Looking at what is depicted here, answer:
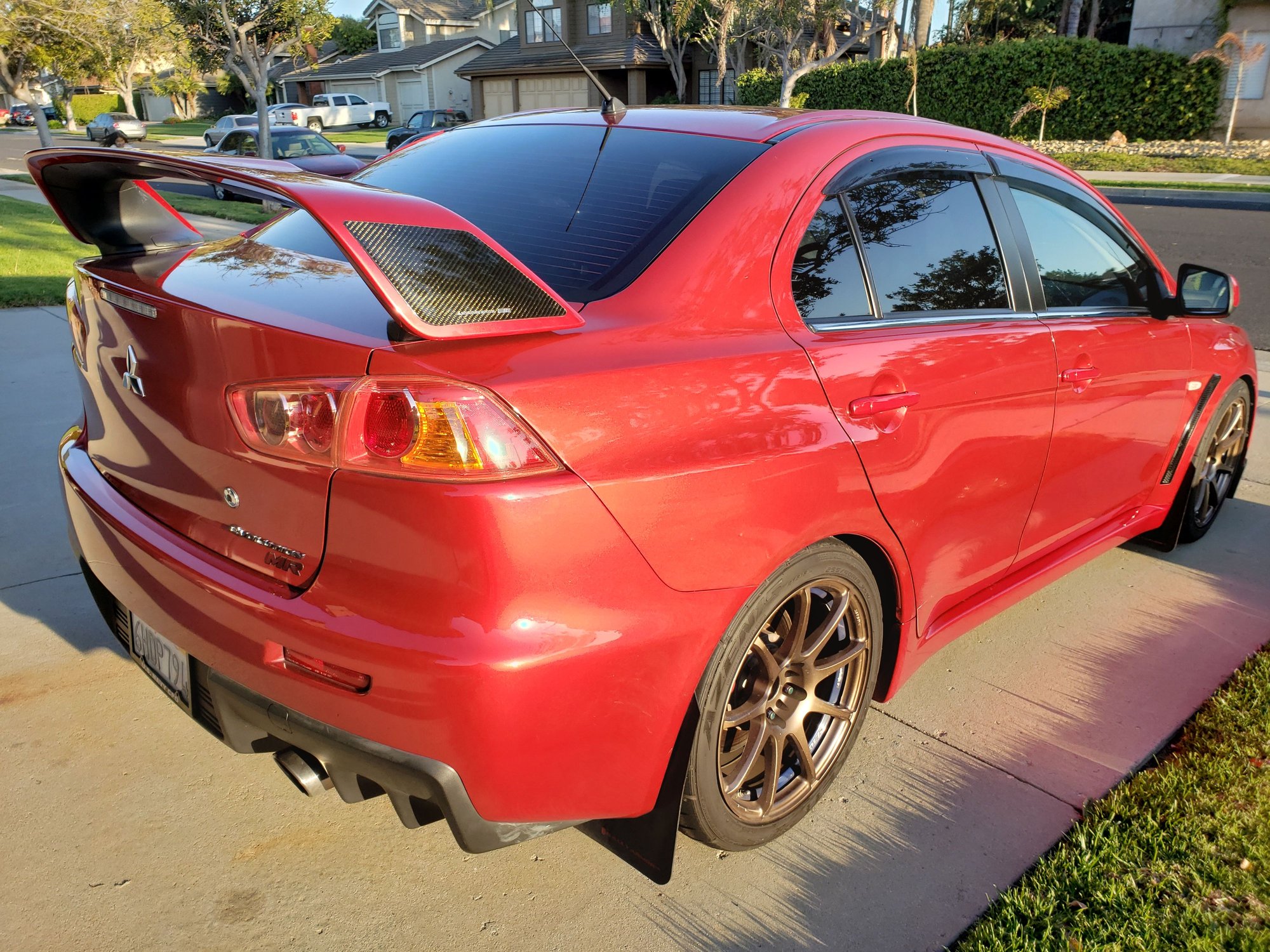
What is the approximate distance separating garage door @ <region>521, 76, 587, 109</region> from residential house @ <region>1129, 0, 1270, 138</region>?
2227 cm

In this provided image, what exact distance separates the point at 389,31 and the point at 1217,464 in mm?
67320

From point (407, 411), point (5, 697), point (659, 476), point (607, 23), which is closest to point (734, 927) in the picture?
point (659, 476)

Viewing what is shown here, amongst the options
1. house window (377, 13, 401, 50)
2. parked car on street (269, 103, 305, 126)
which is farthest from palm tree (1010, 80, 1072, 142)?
house window (377, 13, 401, 50)

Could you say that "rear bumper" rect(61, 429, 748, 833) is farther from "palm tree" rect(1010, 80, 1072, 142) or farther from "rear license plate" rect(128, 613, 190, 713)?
"palm tree" rect(1010, 80, 1072, 142)

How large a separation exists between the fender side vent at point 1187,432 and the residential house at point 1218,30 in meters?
28.0

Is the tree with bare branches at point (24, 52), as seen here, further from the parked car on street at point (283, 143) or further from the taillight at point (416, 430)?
the taillight at point (416, 430)

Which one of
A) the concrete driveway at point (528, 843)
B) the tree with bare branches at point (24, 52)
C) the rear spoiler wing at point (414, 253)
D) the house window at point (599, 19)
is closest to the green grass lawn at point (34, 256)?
the concrete driveway at point (528, 843)

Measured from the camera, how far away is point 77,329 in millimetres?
2660

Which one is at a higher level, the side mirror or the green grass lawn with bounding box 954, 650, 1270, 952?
the side mirror

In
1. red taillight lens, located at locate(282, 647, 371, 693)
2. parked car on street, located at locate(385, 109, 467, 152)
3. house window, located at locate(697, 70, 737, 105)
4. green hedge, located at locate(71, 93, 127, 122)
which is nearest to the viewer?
red taillight lens, located at locate(282, 647, 371, 693)

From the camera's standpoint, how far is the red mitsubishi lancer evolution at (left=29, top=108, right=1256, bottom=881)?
1868mm

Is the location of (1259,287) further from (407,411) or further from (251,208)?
(251,208)

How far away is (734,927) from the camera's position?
2.34m

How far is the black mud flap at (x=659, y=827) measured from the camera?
218cm
